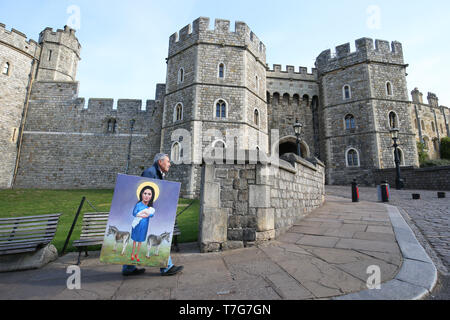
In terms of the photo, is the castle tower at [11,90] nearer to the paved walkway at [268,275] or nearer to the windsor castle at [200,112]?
the windsor castle at [200,112]

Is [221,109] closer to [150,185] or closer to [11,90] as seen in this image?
[150,185]

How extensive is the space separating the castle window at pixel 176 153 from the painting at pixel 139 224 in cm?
1105

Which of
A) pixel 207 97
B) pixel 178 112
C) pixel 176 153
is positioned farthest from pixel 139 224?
pixel 178 112

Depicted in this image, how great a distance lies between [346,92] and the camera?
1877cm

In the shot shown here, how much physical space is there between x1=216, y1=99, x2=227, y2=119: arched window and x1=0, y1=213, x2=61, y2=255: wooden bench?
37.6ft

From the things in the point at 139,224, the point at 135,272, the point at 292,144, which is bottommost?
the point at 135,272

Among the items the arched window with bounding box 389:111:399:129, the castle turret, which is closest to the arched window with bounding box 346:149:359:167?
the arched window with bounding box 389:111:399:129

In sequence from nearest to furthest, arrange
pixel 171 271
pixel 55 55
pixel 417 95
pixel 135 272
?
1. pixel 171 271
2. pixel 135 272
3. pixel 55 55
4. pixel 417 95

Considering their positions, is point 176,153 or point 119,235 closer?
point 119,235

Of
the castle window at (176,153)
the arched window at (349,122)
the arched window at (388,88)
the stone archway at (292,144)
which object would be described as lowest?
the castle window at (176,153)

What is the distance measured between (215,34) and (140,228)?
597 inches

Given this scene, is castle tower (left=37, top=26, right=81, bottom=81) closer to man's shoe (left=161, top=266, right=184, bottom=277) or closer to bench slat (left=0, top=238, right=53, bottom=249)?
bench slat (left=0, top=238, right=53, bottom=249)

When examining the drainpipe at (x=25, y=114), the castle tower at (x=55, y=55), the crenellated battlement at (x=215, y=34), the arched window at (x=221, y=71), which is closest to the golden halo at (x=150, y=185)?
the arched window at (x=221, y=71)

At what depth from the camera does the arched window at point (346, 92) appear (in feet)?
60.8
